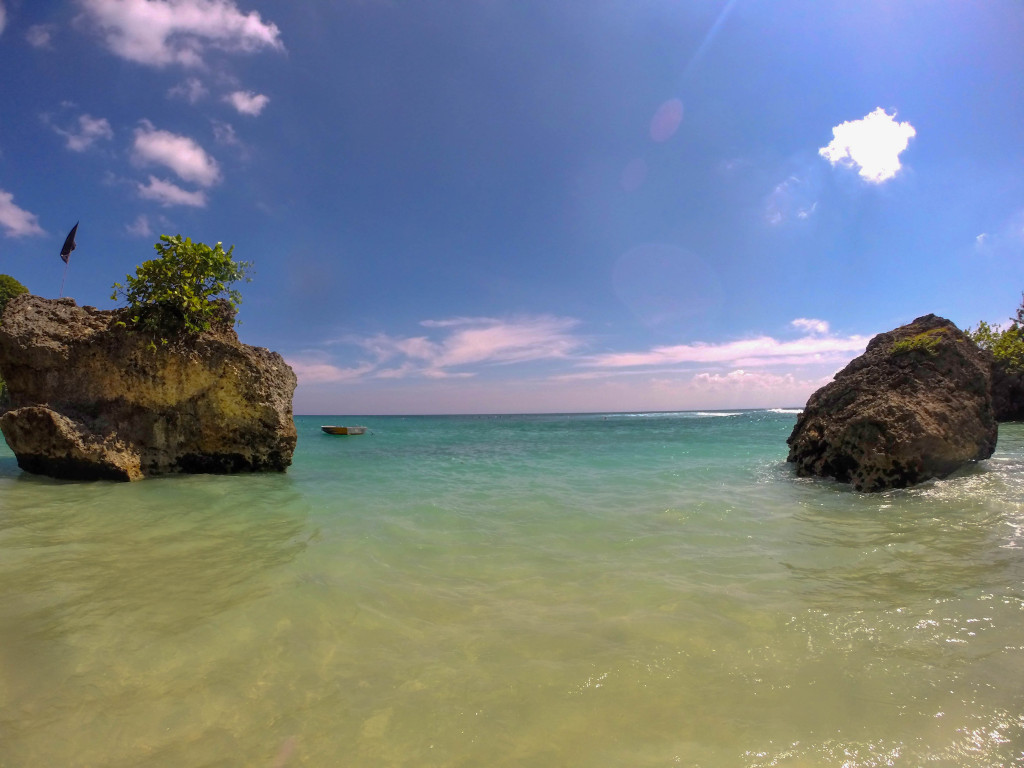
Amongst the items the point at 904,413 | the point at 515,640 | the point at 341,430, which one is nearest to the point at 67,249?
the point at 515,640

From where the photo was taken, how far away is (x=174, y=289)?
10.8 metres

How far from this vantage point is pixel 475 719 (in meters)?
2.46

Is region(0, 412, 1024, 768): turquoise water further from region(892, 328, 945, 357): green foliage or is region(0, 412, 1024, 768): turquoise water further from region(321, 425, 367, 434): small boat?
region(321, 425, 367, 434): small boat

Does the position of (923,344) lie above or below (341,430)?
above

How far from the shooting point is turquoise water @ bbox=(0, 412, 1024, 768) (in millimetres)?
2277

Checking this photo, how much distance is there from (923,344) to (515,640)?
11.9m

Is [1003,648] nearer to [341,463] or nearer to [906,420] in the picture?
[906,420]

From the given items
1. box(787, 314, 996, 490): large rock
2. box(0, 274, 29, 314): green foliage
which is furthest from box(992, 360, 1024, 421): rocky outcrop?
box(0, 274, 29, 314): green foliage

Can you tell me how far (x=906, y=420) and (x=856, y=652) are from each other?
8.02 m

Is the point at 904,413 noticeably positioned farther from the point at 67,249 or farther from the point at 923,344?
the point at 67,249

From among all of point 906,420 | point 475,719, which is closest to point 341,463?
point 475,719

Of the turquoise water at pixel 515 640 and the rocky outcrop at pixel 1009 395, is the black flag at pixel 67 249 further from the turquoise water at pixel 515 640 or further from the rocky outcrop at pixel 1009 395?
the rocky outcrop at pixel 1009 395

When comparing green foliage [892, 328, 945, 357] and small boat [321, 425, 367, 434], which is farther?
small boat [321, 425, 367, 434]

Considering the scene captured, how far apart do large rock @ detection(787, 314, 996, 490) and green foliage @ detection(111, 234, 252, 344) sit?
15.3 metres
